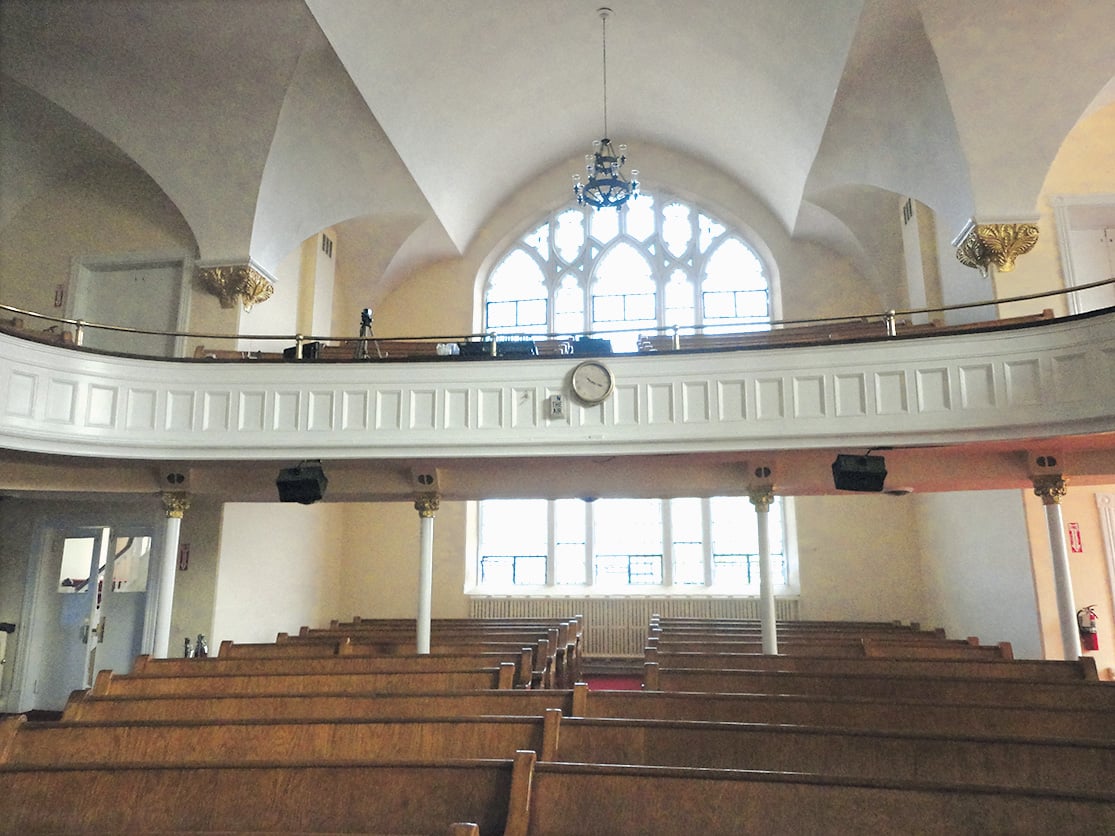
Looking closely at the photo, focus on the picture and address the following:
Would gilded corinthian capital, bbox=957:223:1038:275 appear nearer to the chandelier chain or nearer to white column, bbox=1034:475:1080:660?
white column, bbox=1034:475:1080:660

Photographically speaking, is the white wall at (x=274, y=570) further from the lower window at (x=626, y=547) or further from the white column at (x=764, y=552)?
the white column at (x=764, y=552)

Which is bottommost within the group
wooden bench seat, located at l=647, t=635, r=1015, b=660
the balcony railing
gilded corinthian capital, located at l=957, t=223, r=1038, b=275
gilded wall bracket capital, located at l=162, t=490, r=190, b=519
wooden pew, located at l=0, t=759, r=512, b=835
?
wooden pew, located at l=0, t=759, r=512, b=835

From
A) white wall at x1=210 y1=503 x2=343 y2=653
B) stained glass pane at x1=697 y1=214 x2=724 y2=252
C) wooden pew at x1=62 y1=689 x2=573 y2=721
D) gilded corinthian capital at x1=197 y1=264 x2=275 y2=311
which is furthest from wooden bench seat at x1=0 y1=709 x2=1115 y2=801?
stained glass pane at x1=697 y1=214 x2=724 y2=252

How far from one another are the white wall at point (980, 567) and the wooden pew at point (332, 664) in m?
5.71

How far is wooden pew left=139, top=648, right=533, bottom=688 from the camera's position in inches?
270

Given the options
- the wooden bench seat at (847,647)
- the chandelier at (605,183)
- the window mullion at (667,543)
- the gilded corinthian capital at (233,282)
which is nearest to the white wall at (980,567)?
the wooden bench seat at (847,647)

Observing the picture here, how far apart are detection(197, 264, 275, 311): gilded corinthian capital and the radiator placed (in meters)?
6.05

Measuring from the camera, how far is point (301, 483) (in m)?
8.54

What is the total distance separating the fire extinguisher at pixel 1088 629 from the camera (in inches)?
350

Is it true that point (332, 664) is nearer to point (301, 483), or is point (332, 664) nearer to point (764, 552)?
point (301, 483)

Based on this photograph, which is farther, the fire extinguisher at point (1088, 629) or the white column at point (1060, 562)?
the fire extinguisher at point (1088, 629)

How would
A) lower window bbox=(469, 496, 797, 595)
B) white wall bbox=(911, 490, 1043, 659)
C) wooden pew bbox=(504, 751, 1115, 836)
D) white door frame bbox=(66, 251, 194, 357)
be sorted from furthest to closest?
1. lower window bbox=(469, 496, 797, 595)
2. white door frame bbox=(66, 251, 194, 357)
3. white wall bbox=(911, 490, 1043, 659)
4. wooden pew bbox=(504, 751, 1115, 836)

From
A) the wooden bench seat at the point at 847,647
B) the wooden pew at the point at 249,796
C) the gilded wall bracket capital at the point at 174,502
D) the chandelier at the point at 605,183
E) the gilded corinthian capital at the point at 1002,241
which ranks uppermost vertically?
the chandelier at the point at 605,183

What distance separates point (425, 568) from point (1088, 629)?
7212 millimetres
